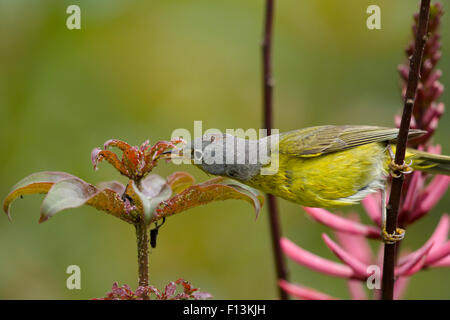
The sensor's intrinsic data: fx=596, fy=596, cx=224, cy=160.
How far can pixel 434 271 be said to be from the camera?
17.1 ft

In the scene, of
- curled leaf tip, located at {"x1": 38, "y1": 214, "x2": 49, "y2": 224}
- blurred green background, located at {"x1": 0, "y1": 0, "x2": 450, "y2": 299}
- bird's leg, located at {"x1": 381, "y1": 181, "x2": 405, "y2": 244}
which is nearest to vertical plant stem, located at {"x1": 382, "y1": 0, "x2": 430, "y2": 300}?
bird's leg, located at {"x1": 381, "y1": 181, "x2": 405, "y2": 244}

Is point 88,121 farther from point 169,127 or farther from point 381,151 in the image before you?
point 381,151

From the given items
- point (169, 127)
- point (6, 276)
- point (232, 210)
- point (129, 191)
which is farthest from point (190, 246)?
point (129, 191)

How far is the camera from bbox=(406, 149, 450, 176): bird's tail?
286cm

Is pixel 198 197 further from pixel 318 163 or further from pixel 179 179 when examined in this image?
pixel 318 163

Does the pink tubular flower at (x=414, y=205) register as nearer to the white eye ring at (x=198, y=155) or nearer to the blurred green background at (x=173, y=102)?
the white eye ring at (x=198, y=155)

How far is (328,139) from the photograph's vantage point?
3174mm

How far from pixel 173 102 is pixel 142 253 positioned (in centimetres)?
335

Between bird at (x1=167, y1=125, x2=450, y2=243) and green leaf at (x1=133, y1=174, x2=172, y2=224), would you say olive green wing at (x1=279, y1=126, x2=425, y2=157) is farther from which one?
green leaf at (x1=133, y1=174, x2=172, y2=224)

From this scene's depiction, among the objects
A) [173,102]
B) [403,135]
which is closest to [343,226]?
[403,135]

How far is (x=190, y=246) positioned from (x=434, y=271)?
2227 millimetres

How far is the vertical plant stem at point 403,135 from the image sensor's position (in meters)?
1.71

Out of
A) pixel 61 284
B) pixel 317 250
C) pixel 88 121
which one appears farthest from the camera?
pixel 317 250

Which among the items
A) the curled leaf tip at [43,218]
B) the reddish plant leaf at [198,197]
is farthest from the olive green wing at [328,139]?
the curled leaf tip at [43,218]
